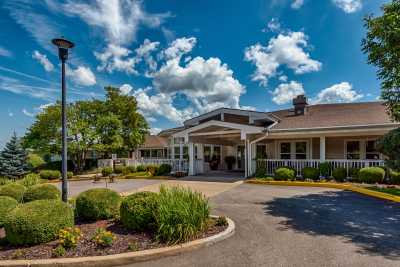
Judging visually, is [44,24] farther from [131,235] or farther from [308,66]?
[308,66]

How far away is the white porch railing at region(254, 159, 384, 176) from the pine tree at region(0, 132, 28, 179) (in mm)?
18664

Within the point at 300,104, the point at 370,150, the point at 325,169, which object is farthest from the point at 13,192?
the point at 370,150

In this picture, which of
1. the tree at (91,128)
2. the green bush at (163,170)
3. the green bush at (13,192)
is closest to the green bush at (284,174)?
the green bush at (163,170)

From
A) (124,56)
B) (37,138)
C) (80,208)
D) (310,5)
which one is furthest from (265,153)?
(37,138)

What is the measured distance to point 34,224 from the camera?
4398 mm

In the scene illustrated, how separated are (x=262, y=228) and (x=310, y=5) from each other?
38.6ft

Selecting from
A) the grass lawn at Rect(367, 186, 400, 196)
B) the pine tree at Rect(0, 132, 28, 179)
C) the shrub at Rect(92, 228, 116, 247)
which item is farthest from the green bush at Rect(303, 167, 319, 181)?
the pine tree at Rect(0, 132, 28, 179)

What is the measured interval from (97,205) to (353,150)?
1641 centimetres

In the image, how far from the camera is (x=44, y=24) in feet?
29.0

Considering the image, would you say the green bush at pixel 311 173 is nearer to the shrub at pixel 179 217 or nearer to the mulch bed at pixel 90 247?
the mulch bed at pixel 90 247

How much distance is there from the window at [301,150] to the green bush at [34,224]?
52.2 feet

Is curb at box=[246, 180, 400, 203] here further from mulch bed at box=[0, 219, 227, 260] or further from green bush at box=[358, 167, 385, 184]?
mulch bed at box=[0, 219, 227, 260]

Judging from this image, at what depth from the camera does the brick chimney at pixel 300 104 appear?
1883 cm

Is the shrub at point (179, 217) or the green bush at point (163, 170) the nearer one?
the shrub at point (179, 217)
